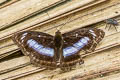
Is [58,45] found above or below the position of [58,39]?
below

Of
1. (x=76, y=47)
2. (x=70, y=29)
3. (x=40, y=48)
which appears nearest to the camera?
(x=76, y=47)

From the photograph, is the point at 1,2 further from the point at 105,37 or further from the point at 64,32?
the point at 105,37

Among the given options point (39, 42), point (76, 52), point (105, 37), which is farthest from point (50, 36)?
point (105, 37)

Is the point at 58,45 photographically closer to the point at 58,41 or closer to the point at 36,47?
the point at 58,41

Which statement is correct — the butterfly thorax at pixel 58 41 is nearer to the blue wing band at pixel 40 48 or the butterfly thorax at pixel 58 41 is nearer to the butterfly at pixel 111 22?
the blue wing band at pixel 40 48

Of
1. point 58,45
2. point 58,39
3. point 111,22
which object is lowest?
point 58,45

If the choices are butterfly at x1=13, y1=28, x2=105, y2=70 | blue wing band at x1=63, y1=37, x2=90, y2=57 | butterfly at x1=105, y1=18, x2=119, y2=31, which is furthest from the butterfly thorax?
butterfly at x1=105, y1=18, x2=119, y2=31

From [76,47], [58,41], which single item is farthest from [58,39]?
[76,47]

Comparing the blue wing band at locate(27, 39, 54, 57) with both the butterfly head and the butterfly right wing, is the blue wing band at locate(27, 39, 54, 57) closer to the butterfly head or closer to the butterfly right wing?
the butterfly right wing
